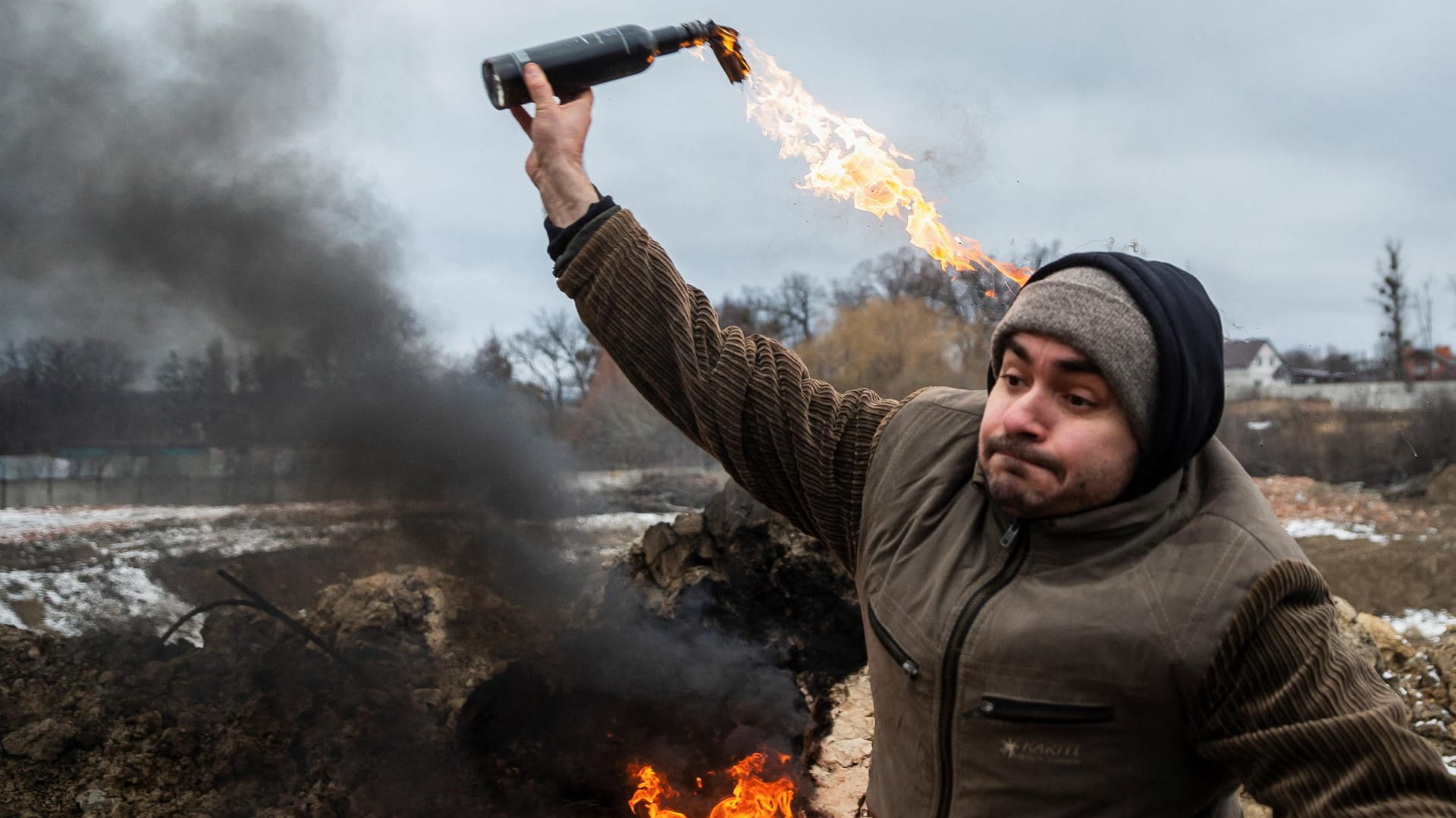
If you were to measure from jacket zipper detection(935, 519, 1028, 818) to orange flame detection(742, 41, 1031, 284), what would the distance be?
1305 mm

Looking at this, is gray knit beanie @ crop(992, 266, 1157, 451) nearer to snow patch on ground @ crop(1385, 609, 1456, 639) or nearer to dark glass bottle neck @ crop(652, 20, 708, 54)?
dark glass bottle neck @ crop(652, 20, 708, 54)

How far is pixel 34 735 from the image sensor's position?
4477 millimetres

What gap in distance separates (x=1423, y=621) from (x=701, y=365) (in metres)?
11.6

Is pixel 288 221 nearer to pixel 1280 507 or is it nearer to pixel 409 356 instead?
pixel 409 356

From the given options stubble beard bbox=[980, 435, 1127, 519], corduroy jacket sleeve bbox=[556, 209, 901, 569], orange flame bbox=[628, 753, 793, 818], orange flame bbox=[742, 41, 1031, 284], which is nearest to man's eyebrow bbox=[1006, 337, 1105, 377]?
stubble beard bbox=[980, 435, 1127, 519]

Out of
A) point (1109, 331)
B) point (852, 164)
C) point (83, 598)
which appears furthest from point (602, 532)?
point (1109, 331)

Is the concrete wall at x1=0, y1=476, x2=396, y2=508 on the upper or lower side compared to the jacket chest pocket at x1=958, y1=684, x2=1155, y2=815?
upper

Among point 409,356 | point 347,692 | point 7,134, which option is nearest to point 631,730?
point 347,692

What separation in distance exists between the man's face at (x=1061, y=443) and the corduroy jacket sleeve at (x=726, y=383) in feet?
1.47

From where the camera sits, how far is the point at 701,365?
2029 millimetres

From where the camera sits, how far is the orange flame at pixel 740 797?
15.7ft

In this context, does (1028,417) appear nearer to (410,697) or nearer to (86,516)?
(410,697)

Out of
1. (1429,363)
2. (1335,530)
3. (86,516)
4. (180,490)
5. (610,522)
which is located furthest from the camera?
(1429,363)

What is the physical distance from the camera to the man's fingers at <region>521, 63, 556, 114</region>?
6.83 ft
